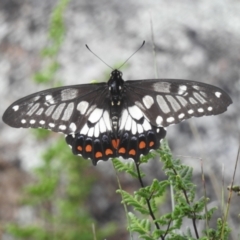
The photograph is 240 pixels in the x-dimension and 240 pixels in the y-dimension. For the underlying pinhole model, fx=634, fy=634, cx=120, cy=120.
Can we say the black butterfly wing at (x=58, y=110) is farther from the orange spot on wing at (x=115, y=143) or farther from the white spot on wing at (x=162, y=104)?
the white spot on wing at (x=162, y=104)

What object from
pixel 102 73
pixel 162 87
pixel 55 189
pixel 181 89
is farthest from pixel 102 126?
pixel 102 73

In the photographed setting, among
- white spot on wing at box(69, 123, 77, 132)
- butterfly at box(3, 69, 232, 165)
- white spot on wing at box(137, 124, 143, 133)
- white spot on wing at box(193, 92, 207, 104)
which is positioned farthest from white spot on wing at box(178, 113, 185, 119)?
white spot on wing at box(69, 123, 77, 132)

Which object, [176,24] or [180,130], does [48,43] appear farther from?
[180,130]

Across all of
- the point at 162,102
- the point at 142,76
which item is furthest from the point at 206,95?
the point at 142,76

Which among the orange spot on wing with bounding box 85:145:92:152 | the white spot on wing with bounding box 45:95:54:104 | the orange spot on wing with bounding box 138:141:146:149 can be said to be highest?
the white spot on wing with bounding box 45:95:54:104

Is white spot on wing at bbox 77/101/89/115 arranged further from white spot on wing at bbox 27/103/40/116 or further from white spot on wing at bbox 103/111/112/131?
white spot on wing at bbox 27/103/40/116

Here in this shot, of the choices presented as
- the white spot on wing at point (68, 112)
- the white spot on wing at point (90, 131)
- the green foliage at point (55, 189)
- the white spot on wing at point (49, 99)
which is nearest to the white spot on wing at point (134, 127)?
the white spot on wing at point (90, 131)
